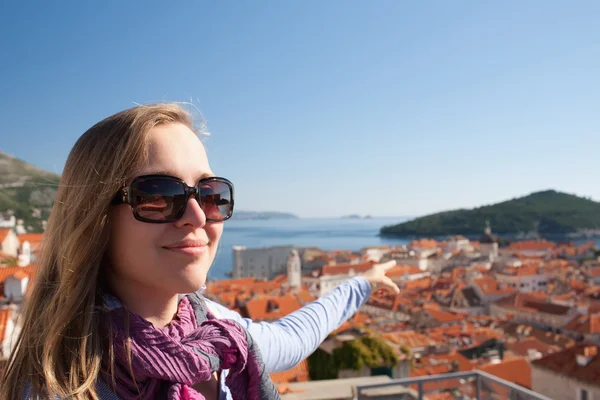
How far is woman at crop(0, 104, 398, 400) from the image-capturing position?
0.52 meters

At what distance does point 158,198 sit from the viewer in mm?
569


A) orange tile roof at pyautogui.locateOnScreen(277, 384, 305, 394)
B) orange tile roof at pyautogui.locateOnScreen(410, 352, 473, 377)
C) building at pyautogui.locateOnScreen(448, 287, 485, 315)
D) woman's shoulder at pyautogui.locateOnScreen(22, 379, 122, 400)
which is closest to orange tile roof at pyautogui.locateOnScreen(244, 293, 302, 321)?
orange tile roof at pyautogui.locateOnScreen(410, 352, 473, 377)

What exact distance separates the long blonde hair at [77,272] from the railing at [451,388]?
4.35 feet

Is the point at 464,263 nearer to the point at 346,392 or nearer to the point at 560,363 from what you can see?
the point at 560,363

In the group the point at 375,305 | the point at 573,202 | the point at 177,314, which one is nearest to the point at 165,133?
the point at 177,314

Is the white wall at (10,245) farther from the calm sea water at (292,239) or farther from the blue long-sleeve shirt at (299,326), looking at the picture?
the blue long-sleeve shirt at (299,326)

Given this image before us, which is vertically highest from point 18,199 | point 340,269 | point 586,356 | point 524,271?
point 18,199

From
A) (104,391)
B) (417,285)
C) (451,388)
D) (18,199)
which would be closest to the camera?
(104,391)

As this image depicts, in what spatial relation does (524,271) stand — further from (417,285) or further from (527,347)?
(527,347)

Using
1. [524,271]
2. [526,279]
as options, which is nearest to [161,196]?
[526,279]

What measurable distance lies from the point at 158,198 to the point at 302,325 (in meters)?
0.44

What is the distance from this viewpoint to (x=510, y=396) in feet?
4.73

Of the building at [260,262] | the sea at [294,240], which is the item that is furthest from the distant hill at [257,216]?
the building at [260,262]

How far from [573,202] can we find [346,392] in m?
78.7
